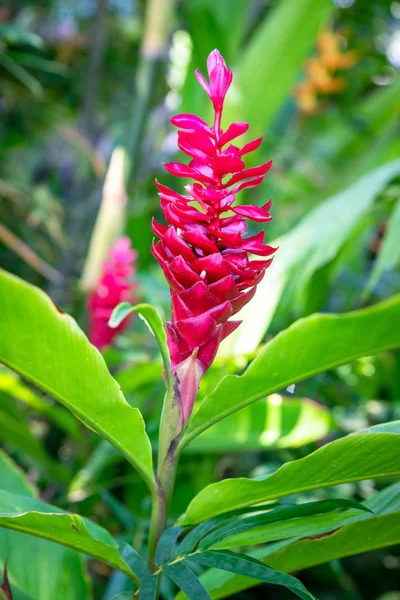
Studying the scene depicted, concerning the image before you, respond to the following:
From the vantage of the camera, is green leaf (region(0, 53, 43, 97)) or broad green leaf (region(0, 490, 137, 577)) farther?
green leaf (region(0, 53, 43, 97))

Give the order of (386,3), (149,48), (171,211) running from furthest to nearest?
(386,3) < (149,48) < (171,211)

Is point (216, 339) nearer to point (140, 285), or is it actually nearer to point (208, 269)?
point (208, 269)

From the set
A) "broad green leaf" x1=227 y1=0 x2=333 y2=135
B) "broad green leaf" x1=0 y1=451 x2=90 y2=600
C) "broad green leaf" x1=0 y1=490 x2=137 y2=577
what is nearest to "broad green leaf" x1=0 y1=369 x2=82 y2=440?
"broad green leaf" x1=0 y1=451 x2=90 y2=600

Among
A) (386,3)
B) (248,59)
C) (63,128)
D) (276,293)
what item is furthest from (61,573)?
(386,3)

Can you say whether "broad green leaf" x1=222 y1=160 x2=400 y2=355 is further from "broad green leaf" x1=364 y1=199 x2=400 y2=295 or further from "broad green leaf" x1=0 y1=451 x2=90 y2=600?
"broad green leaf" x1=0 y1=451 x2=90 y2=600

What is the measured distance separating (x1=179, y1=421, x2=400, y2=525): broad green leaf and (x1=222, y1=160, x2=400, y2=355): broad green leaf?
1.29 ft

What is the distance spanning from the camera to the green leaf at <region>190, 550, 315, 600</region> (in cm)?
43

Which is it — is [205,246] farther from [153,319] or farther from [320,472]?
[320,472]

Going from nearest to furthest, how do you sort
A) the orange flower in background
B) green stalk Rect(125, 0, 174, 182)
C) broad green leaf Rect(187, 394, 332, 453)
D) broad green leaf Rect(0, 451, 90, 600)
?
broad green leaf Rect(0, 451, 90, 600), broad green leaf Rect(187, 394, 332, 453), green stalk Rect(125, 0, 174, 182), the orange flower in background

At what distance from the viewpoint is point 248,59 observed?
154cm

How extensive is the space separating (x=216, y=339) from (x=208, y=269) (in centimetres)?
6

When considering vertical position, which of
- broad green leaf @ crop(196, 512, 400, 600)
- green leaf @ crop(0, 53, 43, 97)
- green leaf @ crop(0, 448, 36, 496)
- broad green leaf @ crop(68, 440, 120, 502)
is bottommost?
broad green leaf @ crop(68, 440, 120, 502)

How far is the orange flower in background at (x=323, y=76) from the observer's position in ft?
6.11

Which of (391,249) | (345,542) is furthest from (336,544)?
(391,249)
